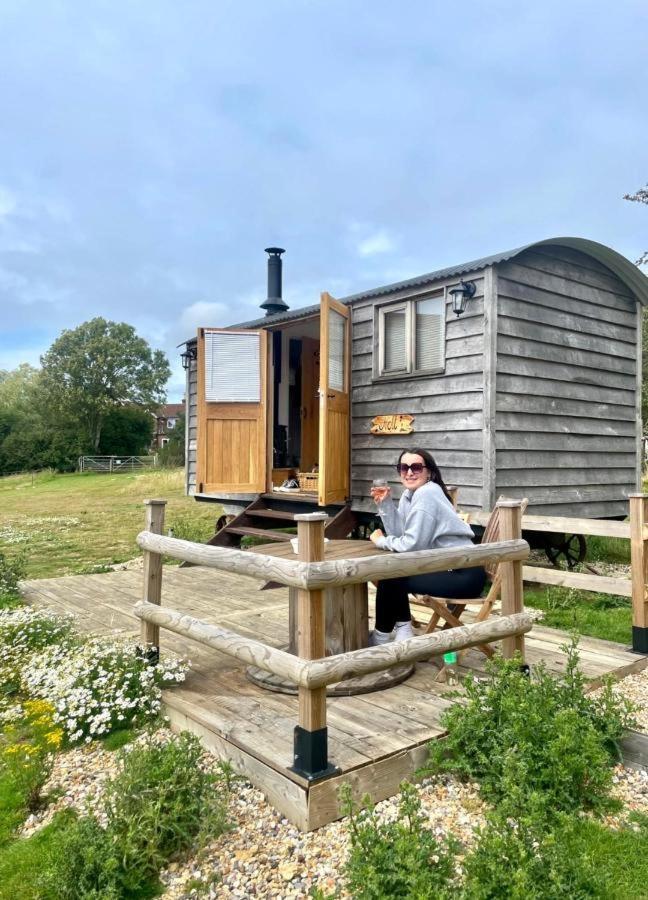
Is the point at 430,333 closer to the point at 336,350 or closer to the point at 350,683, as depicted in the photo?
the point at 336,350

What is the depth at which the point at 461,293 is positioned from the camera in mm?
6336

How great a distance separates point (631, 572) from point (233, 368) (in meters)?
5.58

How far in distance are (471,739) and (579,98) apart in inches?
486

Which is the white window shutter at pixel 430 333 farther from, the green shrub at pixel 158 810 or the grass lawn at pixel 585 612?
the green shrub at pixel 158 810

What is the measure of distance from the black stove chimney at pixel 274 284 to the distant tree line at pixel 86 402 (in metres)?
29.5

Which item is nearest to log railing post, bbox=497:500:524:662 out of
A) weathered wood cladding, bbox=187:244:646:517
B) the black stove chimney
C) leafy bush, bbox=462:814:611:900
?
leafy bush, bbox=462:814:611:900

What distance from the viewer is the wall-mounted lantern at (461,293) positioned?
634 centimetres

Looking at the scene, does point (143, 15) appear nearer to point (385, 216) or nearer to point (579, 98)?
point (579, 98)

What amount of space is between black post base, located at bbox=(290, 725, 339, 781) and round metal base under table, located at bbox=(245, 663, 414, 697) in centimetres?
74

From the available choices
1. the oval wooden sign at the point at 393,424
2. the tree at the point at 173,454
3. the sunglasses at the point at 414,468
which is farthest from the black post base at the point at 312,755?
the tree at the point at 173,454

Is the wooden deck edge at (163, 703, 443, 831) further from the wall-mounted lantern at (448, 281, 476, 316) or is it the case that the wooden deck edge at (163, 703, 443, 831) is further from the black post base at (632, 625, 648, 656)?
the wall-mounted lantern at (448, 281, 476, 316)

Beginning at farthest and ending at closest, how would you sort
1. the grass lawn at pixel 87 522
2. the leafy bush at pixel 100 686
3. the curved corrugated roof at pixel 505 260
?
the grass lawn at pixel 87 522 → the curved corrugated roof at pixel 505 260 → the leafy bush at pixel 100 686

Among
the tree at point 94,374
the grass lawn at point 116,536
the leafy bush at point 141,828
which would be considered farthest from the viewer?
the tree at point 94,374

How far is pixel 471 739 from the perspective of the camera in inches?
100
